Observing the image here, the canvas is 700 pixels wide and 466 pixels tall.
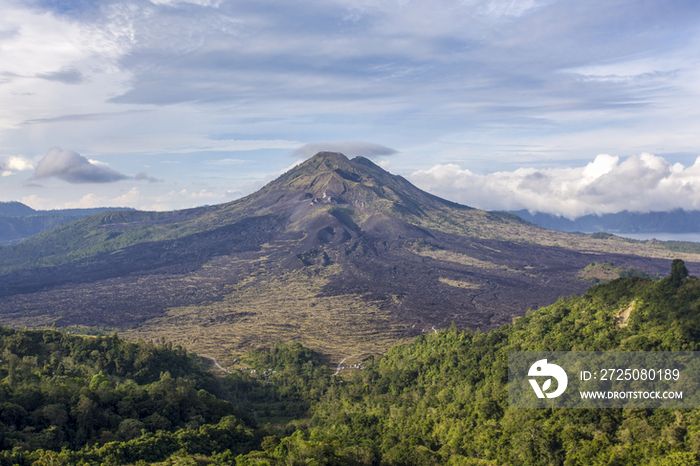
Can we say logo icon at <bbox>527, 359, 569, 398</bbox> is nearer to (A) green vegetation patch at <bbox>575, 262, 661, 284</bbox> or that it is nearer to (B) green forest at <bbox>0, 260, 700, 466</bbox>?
(B) green forest at <bbox>0, 260, 700, 466</bbox>

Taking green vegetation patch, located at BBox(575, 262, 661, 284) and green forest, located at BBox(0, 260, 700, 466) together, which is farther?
green vegetation patch, located at BBox(575, 262, 661, 284)

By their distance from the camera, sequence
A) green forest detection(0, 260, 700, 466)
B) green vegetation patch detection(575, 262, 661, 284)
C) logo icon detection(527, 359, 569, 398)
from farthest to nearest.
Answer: green vegetation patch detection(575, 262, 661, 284)
logo icon detection(527, 359, 569, 398)
green forest detection(0, 260, 700, 466)

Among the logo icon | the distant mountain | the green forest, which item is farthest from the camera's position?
the distant mountain

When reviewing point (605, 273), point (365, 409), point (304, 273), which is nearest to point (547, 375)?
point (365, 409)

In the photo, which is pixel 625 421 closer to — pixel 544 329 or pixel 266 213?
pixel 544 329

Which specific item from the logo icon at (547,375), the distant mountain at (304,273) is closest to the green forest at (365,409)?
the logo icon at (547,375)

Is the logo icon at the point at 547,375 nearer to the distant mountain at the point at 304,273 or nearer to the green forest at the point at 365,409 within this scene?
the green forest at the point at 365,409

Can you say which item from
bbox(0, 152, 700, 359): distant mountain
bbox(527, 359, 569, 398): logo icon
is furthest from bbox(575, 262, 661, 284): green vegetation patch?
bbox(527, 359, 569, 398): logo icon

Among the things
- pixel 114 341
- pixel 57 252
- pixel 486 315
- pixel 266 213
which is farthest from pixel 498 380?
pixel 57 252
